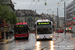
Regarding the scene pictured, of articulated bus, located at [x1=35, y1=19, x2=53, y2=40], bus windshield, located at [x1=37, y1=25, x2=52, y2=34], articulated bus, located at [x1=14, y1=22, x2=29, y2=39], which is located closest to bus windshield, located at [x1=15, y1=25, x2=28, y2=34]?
articulated bus, located at [x1=14, y1=22, x2=29, y2=39]

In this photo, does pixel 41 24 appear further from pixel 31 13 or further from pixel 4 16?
pixel 31 13

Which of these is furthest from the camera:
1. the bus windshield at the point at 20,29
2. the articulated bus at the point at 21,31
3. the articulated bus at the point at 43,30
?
the bus windshield at the point at 20,29

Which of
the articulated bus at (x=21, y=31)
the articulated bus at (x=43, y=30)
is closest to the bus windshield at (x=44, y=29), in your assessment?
the articulated bus at (x=43, y=30)

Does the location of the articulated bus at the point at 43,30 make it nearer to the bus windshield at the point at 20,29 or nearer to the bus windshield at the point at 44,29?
the bus windshield at the point at 44,29

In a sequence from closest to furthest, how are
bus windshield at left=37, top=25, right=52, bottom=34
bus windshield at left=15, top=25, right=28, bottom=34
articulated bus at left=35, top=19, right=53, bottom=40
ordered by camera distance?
articulated bus at left=35, top=19, right=53, bottom=40, bus windshield at left=37, top=25, right=52, bottom=34, bus windshield at left=15, top=25, right=28, bottom=34

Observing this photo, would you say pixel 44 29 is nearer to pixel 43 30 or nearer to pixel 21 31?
pixel 43 30

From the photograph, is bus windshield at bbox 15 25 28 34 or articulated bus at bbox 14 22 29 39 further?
bus windshield at bbox 15 25 28 34

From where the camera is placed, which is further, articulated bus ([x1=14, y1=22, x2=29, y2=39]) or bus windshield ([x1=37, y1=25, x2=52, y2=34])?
articulated bus ([x1=14, y1=22, x2=29, y2=39])

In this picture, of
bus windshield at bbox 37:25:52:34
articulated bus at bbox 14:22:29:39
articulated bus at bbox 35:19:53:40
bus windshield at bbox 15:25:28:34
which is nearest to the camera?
articulated bus at bbox 35:19:53:40

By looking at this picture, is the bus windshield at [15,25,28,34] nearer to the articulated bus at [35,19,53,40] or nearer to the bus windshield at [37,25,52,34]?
the articulated bus at [35,19,53,40]

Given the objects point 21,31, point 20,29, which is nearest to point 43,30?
point 21,31

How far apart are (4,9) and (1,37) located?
9.16 metres

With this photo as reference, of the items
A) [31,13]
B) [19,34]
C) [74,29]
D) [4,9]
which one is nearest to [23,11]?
[31,13]

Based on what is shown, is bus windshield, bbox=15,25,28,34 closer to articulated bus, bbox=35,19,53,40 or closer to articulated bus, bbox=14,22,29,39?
articulated bus, bbox=14,22,29,39
